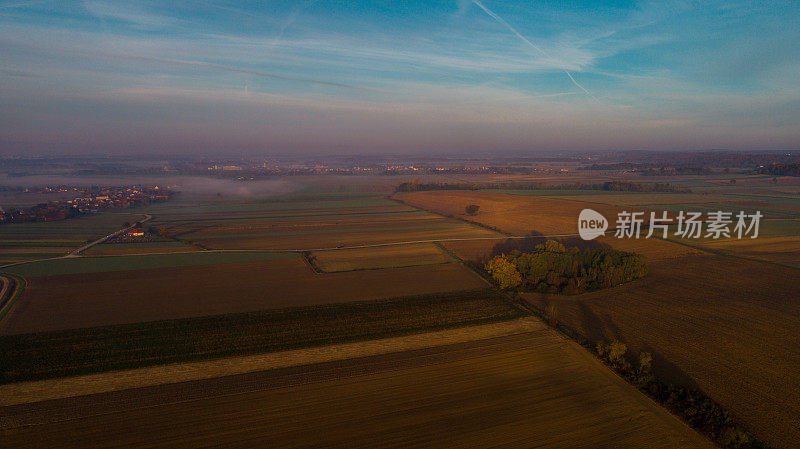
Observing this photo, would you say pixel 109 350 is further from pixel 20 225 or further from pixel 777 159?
pixel 777 159

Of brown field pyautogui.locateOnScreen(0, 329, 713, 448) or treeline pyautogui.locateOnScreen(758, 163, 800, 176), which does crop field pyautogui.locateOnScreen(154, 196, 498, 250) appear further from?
treeline pyautogui.locateOnScreen(758, 163, 800, 176)

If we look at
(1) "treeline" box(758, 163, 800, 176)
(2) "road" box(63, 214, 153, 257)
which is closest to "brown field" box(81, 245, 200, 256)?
(2) "road" box(63, 214, 153, 257)

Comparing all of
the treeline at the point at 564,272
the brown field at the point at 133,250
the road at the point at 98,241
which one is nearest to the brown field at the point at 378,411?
the treeline at the point at 564,272

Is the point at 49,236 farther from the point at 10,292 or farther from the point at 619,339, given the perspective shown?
the point at 619,339

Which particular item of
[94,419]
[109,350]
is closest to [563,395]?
[94,419]

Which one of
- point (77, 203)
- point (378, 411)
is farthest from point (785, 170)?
point (77, 203)

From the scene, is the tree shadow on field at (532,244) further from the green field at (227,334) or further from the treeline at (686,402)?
the treeline at (686,402)
